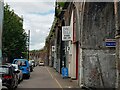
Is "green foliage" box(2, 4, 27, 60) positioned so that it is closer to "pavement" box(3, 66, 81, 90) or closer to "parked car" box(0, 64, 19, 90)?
"pavement" box(3, 66, 81, 90)

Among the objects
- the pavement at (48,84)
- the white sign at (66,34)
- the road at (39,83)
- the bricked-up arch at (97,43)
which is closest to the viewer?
the bricked-up arch at (97,43)

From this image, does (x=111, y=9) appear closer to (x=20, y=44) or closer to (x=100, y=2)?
(x=100, y=2)

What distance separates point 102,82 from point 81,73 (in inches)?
71.1

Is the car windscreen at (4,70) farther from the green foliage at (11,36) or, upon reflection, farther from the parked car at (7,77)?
the green foliage at (11,36)

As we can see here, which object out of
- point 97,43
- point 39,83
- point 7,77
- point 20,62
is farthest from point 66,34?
point 7,77

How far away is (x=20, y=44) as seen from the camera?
170 feet

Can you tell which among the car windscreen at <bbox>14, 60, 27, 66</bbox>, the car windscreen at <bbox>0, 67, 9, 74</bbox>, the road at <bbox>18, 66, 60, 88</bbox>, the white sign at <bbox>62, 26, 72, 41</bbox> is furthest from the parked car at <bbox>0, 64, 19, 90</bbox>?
the car windscreen at <bbox>14, 60, 27, 66</bbox>

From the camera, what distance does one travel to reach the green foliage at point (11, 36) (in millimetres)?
45906

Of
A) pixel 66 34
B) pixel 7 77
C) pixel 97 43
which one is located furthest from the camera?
pixel 66 34

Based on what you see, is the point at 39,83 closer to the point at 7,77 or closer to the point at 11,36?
the point at 7,77

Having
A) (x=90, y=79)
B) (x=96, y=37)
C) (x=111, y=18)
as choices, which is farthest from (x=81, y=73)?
(x=111, y=18)

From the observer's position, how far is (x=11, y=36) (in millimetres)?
47656

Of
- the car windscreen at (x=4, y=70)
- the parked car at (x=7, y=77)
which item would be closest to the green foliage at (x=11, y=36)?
the car windscreen at (x=4, y=70)

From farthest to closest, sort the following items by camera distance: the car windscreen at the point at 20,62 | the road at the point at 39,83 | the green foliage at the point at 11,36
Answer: the green foliage at the point at 11,36
the car windscreen at the point at 20,62
the road at the point at 39,83
